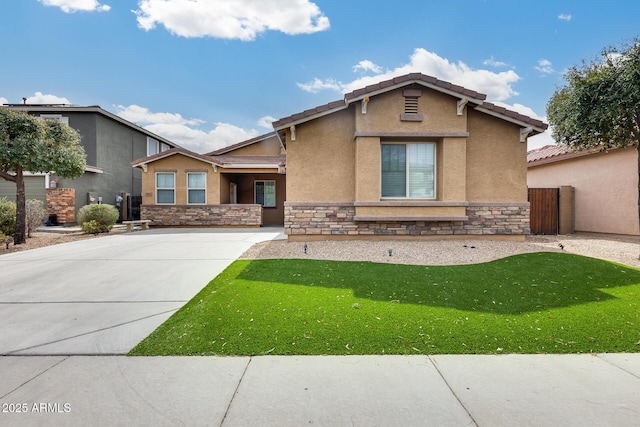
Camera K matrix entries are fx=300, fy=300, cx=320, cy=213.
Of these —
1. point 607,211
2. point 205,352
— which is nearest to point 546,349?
point 205,352

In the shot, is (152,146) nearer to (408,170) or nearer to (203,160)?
(203,160)

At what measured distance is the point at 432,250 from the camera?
27.0 ft

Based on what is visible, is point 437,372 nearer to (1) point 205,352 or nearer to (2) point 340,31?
(1) point 205,352

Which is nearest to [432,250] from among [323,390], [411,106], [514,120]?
[411,106]

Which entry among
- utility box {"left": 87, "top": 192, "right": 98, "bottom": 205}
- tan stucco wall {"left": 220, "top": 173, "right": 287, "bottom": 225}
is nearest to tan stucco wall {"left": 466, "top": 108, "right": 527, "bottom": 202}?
tan stucco wall {"left": 220, "top": 173, "right": 287, "bottom": 225}

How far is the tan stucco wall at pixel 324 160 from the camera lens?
9508mm

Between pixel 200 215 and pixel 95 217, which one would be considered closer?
pixel 95 217

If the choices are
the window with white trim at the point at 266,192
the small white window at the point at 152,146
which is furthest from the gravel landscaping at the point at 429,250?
the small white window at the point at 152,146

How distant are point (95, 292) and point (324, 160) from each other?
669cm

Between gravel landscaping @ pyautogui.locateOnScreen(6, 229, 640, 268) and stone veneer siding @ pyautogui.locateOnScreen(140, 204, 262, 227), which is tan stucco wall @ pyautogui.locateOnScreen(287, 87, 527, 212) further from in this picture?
stone veneer siding @ pyautogui.locateOnScreen(140, 204, 262, 227)

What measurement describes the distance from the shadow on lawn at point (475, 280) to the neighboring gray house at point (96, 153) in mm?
15957

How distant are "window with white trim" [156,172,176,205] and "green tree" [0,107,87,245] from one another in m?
4.97

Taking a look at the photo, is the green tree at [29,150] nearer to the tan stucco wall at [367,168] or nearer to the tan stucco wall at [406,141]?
the tan stucco wall at [406,141]

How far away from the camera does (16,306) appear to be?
14.6ft
